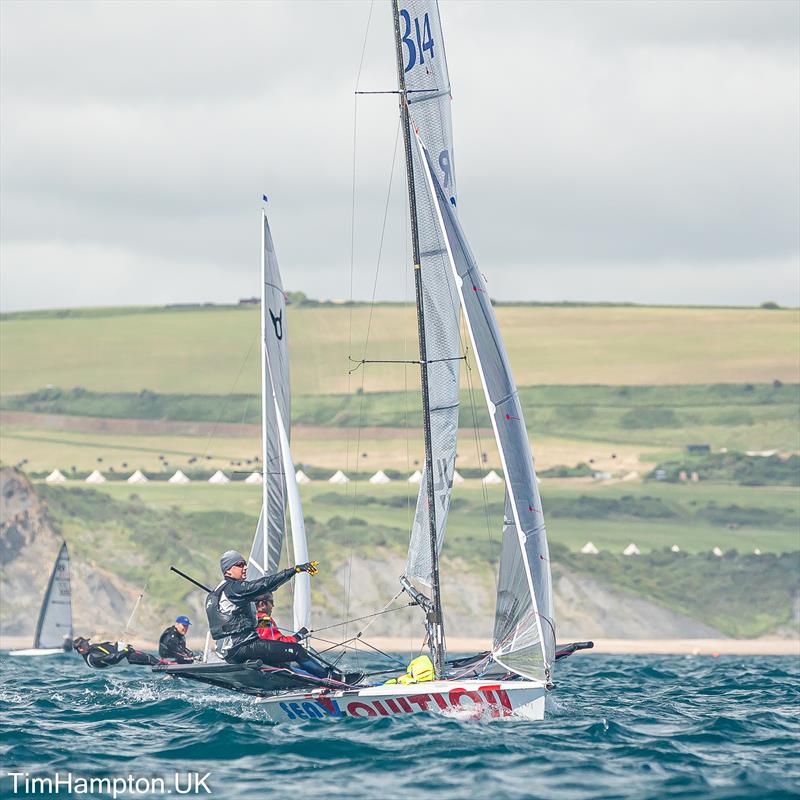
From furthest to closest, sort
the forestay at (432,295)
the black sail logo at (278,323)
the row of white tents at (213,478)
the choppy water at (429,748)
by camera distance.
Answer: the row of white tents at (213,478) → the black sail logo at (278,323) → the forestay at (432,295) → the choppy water at (429,748)

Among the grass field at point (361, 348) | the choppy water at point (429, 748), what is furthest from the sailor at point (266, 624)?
the grass field at point (361, 348)

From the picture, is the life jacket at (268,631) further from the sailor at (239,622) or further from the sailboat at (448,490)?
the sailboat at (448,490)

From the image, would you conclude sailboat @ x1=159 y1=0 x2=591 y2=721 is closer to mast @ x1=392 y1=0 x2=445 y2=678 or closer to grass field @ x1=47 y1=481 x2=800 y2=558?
mast @ x1=392 y1=0 x2=445 y2=678

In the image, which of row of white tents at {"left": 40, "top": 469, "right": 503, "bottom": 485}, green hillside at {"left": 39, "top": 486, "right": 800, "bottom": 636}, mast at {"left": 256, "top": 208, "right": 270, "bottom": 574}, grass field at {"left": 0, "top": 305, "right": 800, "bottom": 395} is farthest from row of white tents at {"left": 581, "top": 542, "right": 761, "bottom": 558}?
mast at {"left": 256, "top": 208, "right": 270, "bottom": 574}

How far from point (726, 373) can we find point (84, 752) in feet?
416

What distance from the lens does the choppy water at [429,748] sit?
19594 mm

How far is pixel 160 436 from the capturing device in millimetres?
134375

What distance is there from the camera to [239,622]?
1064 inches

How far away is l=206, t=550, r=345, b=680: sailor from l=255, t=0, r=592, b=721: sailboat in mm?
918

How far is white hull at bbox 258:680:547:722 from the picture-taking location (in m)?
25.2


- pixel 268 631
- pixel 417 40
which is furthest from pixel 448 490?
pixel 417 40

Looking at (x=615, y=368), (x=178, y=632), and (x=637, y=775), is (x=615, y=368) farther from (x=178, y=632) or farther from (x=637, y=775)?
(x=637, y=775)

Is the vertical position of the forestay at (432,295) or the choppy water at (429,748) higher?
the forestay at (432,295)

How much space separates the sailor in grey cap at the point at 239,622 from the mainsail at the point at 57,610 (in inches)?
1409
